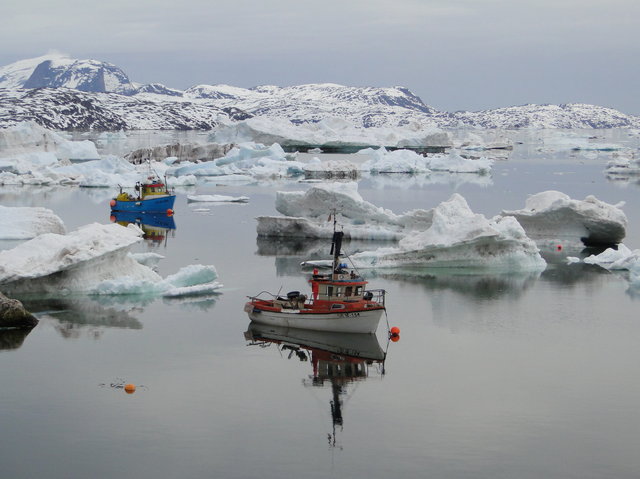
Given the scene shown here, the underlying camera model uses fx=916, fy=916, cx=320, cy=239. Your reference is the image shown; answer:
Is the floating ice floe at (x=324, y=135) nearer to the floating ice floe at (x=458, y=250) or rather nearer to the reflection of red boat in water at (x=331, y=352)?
the floating ice floe at (x=458, y=250)

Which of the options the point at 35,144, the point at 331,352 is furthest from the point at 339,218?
the point at 35,144

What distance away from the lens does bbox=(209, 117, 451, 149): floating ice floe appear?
86062 millimetres

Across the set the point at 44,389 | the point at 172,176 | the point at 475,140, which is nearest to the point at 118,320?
the point at 44,389

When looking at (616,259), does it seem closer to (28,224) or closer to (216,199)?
(28,224)

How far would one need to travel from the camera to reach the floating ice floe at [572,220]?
29281 mm

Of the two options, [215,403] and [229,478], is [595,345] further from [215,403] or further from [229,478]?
[229,478]

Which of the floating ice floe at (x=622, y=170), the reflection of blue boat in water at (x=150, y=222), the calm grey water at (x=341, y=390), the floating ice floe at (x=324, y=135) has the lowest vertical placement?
the calm grey water at (x=341, y=390)

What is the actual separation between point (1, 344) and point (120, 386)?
363 cm

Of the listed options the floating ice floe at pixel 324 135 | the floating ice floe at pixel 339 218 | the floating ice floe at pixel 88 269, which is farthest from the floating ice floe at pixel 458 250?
the floating ice floe at pixel 324 135

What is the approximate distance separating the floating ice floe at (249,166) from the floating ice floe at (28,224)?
32084 mm

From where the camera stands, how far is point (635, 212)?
4041 cm

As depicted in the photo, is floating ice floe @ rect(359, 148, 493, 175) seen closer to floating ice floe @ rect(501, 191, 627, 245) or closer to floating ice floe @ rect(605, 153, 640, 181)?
floating ice floe @ rect(605, 153, 640, 181)

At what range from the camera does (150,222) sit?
37.2m

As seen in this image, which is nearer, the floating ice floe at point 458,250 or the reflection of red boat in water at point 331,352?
the reflection of red boat in water at point 331,352
